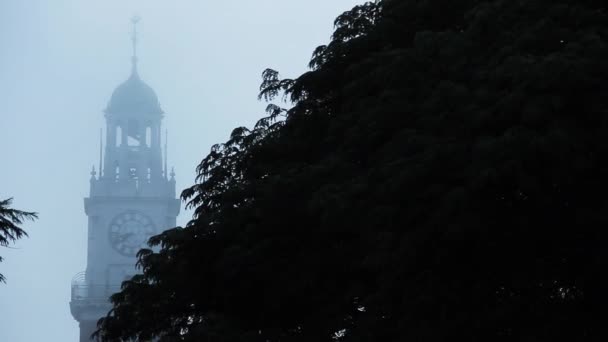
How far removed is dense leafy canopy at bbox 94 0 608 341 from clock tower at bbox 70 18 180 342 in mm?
99036

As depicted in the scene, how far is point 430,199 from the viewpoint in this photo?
2556cm

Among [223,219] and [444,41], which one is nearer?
[444,41]

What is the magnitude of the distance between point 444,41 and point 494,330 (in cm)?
577

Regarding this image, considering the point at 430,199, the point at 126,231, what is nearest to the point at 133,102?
the point at 126,231

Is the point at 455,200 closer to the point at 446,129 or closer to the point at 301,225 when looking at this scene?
the point at 446,129

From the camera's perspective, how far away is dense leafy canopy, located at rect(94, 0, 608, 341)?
2448 cm

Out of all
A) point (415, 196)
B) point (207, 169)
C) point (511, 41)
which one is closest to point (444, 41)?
point (511, 41)

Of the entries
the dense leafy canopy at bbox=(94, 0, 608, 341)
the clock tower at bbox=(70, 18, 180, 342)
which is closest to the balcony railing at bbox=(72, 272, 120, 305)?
the clock tower at bbox=(70, 18, 180, 342)

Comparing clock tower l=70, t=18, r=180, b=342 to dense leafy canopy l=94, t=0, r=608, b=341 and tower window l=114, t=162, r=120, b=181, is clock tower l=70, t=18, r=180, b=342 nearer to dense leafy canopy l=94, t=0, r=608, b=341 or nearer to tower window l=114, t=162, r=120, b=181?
tower window l=114, t=162, r=120, b=181

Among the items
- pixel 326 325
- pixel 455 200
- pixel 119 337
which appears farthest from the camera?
pixel 119 337

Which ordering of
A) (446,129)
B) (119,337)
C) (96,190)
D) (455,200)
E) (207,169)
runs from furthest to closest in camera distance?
(96,190) → (207,169) → (119,337) → (446,129) → (455,200)

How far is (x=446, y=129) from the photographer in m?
26.0

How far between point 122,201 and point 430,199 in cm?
10786

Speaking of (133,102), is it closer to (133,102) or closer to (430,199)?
(133,102)
